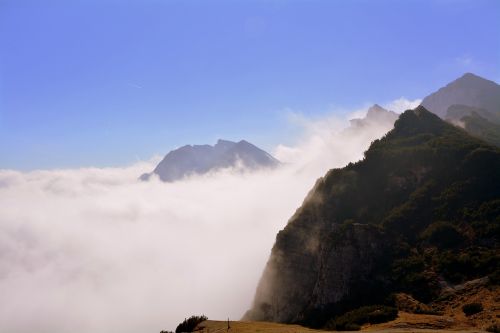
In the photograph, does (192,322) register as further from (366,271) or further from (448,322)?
(448,322)

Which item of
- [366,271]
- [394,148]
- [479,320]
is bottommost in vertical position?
[479,320]

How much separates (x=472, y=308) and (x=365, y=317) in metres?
10.2

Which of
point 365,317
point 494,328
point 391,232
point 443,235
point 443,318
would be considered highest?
point 391,232

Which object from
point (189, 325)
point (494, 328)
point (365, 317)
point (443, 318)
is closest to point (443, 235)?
point (365, 317)

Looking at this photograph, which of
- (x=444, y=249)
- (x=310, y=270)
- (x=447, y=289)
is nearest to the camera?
(x=447, y=289)

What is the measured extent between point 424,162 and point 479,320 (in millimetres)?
39953

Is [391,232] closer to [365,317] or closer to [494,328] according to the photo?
[365,317]

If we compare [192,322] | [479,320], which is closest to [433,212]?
[479,320]

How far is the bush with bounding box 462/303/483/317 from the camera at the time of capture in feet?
125

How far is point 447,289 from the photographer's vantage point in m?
45.5

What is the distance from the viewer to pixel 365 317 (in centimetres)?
4297

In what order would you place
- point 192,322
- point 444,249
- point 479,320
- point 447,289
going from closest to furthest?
point 479,320, point 447,289, point 192,322, point 444,249

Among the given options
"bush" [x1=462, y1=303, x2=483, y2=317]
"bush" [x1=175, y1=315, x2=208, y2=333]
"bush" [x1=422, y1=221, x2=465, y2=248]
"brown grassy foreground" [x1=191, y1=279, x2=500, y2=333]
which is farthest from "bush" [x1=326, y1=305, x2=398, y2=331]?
"bush" [x1=422, y1=221, x2=465, y2=248]

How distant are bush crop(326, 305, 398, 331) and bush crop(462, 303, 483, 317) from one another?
21.1 feet
